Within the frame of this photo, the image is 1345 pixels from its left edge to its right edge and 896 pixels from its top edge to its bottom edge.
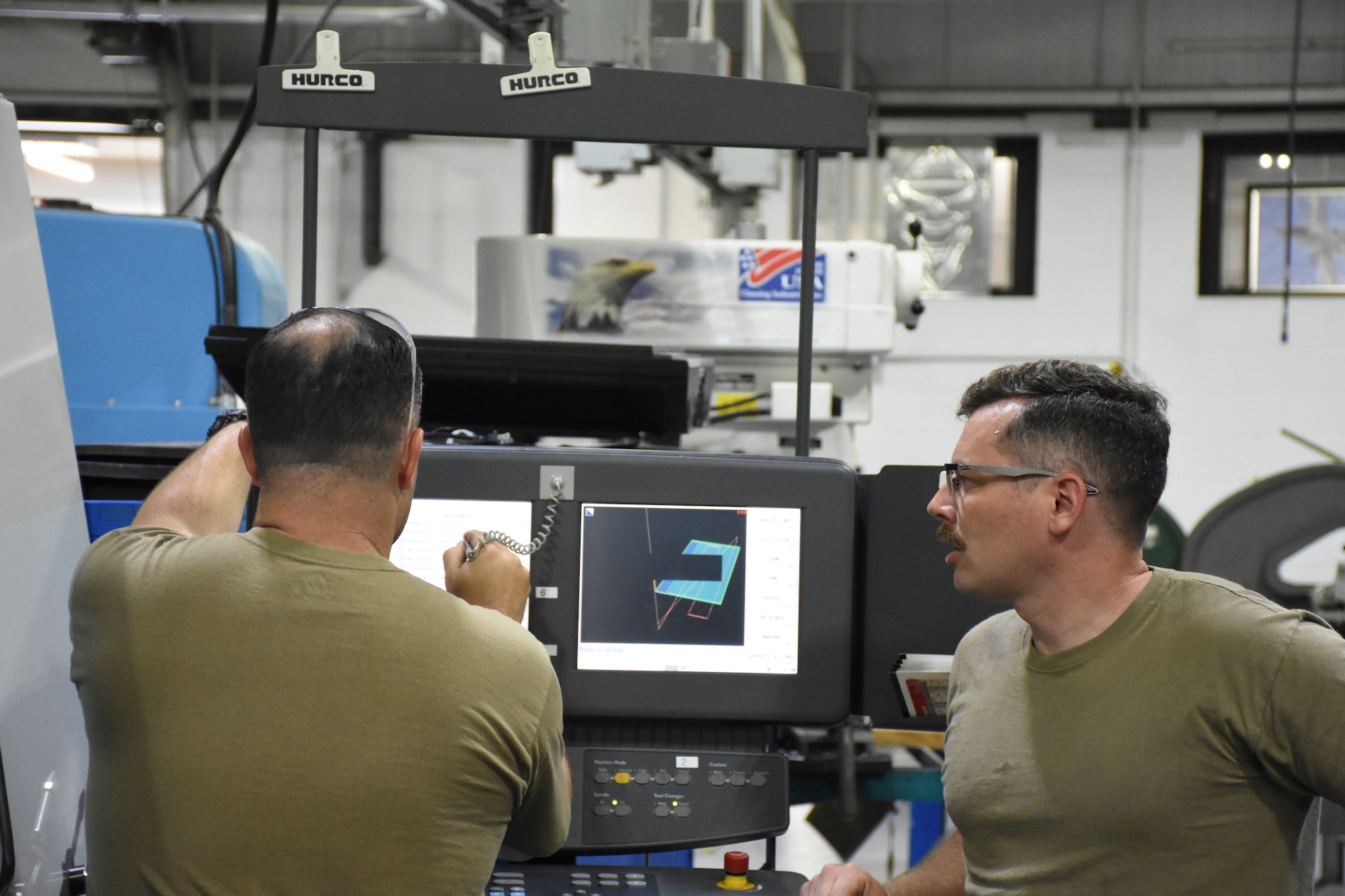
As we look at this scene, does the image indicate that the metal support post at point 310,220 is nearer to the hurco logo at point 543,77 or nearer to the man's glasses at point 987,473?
the hurco logo at point 543,77

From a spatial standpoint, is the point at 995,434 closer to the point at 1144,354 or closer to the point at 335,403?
the point at 335,403

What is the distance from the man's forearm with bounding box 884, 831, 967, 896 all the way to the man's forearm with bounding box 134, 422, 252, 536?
2.84 feet

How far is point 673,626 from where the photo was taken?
144 centimetres

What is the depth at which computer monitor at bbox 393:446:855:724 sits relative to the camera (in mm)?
1436

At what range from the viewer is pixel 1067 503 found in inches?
46.4

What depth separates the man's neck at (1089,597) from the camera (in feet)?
3.87

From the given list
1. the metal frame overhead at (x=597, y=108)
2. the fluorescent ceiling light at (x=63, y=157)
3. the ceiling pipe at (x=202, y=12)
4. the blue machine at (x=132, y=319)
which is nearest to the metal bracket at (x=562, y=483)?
the metal frame overhead at (x=597, y=108)

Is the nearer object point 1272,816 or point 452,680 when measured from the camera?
point 452,680

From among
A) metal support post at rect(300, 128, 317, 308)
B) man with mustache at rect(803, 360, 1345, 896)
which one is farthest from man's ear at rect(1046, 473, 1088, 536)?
metal support post at rect(300, 128, 317, 308)

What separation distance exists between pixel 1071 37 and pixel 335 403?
225 inches

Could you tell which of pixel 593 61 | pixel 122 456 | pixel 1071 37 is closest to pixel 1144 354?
pixel 1071 37

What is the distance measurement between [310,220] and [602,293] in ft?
4.46

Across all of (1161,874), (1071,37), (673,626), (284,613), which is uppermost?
(1071,37)

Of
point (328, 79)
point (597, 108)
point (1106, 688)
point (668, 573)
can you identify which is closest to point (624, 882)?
point (668, 573)
